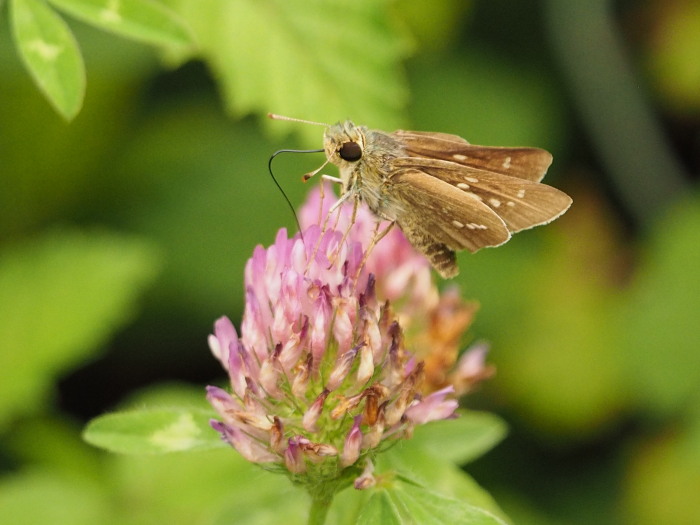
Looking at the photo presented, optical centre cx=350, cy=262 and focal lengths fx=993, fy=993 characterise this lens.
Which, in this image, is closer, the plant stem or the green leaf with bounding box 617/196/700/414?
the plant stem

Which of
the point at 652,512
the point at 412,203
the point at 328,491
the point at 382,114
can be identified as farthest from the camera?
the point at 652,512

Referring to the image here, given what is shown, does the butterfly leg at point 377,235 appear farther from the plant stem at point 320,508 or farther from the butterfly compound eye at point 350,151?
the plant stem at point 320,508

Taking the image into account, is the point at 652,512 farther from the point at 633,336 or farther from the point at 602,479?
the point at 633,336

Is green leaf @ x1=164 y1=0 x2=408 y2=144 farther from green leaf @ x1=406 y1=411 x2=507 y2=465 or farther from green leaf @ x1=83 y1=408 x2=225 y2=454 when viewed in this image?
green leaf @ x1=83 y1=408 x2=225 y2=454

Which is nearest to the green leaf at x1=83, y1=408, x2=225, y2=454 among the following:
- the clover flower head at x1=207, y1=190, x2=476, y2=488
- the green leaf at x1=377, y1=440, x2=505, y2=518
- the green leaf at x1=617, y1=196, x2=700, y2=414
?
the clover flower head at x1=207, y1=190, x2=476, y2=488

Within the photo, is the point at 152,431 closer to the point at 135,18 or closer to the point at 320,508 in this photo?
the point at 320,508

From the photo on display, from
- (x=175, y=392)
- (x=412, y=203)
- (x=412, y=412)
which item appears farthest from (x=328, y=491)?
(x=175, y=392)

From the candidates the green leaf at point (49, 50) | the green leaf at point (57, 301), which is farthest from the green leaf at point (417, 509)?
the green leaf at point (57, 301)
